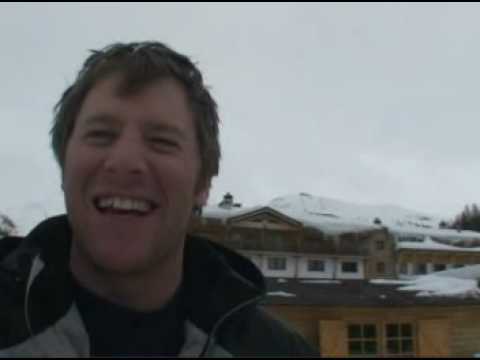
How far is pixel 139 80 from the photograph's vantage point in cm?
165

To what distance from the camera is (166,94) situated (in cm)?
169

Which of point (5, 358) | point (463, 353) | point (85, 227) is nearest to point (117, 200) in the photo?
point (85, 227)

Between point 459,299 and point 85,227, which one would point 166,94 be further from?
point 459,299

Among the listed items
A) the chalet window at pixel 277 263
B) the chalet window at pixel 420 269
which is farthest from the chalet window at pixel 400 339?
the chalet window at pixel 420 269

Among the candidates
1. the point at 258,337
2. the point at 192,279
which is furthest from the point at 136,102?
the point at 258,337

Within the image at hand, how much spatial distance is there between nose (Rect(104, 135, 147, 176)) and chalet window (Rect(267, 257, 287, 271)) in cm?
2907

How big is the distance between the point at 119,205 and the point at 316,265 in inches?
1238

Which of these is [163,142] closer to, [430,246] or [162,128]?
[162,128]

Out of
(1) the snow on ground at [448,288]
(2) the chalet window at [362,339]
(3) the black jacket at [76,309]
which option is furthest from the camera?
(1) the snow on ground at [448,288]

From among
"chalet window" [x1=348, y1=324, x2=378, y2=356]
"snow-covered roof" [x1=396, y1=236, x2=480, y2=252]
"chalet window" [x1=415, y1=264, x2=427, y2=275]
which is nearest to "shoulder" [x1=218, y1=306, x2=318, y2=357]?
"chalet window" [x1=348, y1=324, x2=378, y2=356]

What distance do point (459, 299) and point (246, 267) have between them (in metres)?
11.1

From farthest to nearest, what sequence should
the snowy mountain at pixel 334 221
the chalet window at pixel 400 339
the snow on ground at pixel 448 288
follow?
the snowy mountain at pixel 334 221
the snow on ground at pixel 448 288
the chalet window at pixel 400 339

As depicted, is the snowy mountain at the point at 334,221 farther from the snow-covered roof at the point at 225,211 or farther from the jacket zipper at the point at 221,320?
the jacket zipper at the point at 221,320

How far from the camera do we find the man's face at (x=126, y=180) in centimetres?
154
